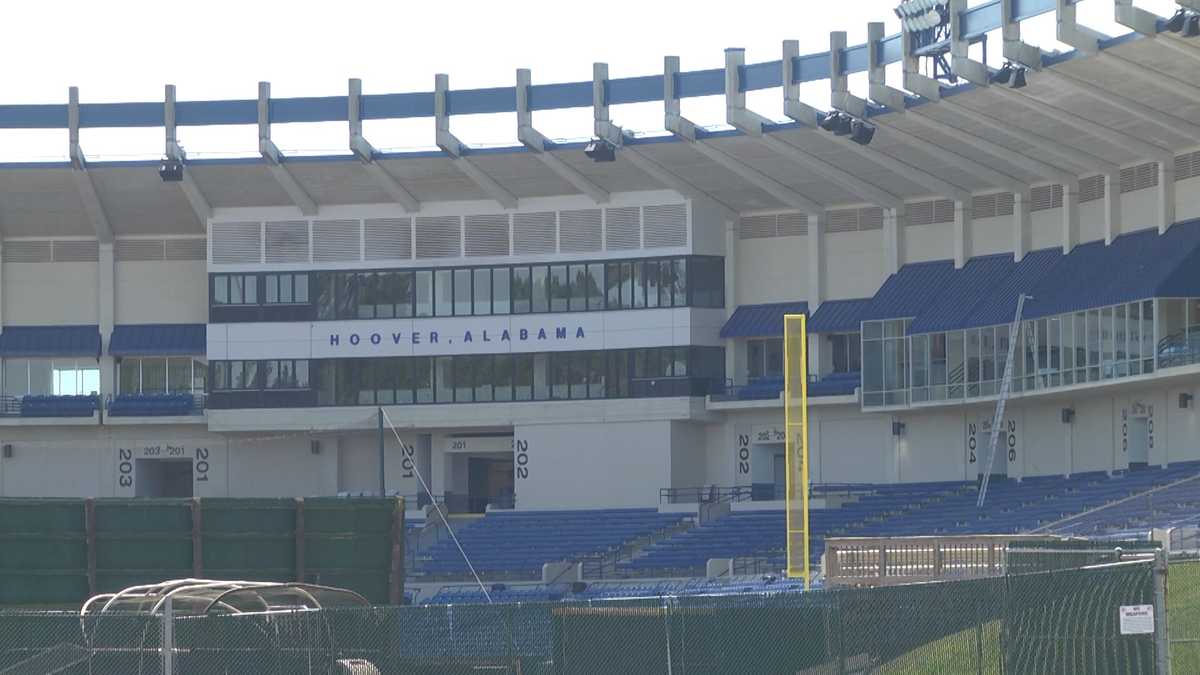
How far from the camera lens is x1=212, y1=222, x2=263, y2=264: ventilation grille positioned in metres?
59.6

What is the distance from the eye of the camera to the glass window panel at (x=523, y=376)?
59000 millimetres

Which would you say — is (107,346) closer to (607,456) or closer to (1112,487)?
(607,456)

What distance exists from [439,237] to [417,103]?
472 centimetres

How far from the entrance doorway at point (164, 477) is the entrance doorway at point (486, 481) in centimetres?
844

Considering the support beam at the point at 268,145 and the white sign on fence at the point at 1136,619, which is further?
the support beam at the point at 268,145

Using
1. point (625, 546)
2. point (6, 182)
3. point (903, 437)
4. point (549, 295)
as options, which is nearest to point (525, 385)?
point (549, 295)

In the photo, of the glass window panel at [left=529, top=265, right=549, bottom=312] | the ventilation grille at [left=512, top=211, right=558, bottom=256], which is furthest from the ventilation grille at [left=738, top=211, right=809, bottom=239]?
the glass window panel at [left=529, top=265, right=549, bottom=312]

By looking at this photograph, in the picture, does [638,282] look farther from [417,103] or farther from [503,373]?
[417,103]

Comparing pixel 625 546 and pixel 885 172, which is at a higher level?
pixel 885 172

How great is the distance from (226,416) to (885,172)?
20016mm

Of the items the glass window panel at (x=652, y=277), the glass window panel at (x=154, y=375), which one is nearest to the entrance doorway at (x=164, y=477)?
the glass window panel at (x=154, y=375)

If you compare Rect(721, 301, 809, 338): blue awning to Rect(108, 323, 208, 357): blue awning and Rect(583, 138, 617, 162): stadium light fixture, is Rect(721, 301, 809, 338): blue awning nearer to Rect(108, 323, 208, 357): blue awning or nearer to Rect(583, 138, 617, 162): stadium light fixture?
Rect(583, 138, 617, 162): stadium light fixture

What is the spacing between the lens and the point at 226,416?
60.1m

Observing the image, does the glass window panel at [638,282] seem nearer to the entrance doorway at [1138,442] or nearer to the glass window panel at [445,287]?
the glass window panel at [445,287]
